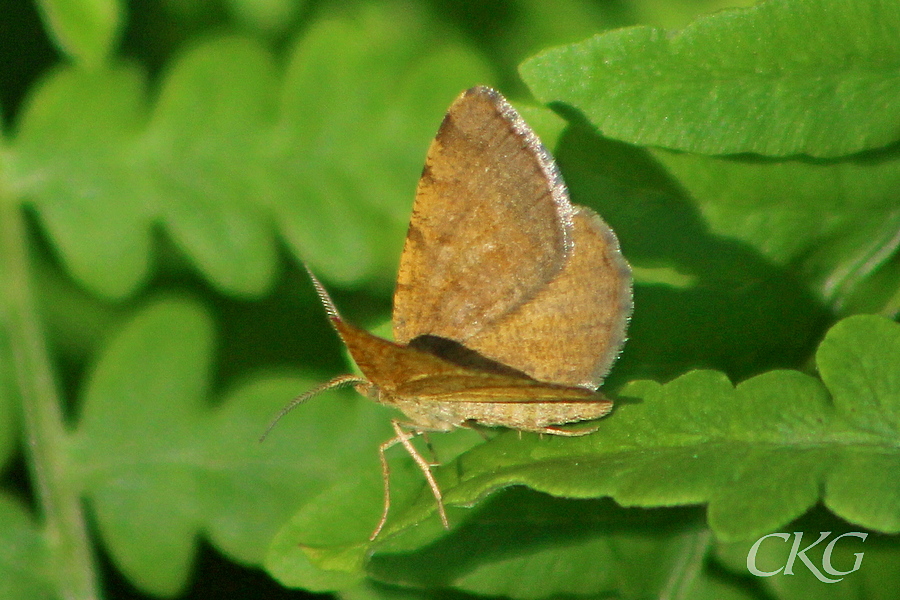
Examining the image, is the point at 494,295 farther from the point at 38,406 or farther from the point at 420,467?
the point at 38,406

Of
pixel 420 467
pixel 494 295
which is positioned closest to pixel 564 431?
pixel 420 467

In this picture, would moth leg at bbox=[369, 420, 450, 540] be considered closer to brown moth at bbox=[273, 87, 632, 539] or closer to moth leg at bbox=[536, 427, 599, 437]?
brown moth at bbox=[273, 87, 632, 539]

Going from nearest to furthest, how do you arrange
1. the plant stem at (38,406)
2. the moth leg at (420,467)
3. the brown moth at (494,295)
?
the moth leg at (420,467) → the brown moth at (494,295) → the plant stem at (38,406)

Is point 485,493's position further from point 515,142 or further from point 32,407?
point 32,407

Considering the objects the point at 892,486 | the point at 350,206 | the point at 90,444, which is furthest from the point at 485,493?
the point at 90,444

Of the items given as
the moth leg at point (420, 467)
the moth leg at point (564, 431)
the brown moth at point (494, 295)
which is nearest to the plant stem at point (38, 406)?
the brown moth at point (494, 295)

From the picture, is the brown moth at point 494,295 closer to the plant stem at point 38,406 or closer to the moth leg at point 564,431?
the moth leg at point 564,431

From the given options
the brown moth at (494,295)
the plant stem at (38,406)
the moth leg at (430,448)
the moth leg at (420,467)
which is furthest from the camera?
the plant stem at (38,406)
